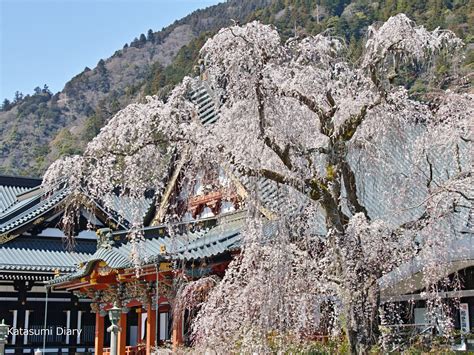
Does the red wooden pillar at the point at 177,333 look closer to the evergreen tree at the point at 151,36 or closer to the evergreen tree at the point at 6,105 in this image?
the evergreen tree at the point at 6,105

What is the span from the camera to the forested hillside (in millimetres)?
43219

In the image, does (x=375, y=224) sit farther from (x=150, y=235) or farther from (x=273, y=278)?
(x=150, y=235)

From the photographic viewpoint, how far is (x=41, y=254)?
2166 cm

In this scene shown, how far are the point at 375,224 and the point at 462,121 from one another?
163 cm

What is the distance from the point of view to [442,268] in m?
8.37

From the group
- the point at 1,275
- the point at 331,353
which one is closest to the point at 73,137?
the point at 1,275

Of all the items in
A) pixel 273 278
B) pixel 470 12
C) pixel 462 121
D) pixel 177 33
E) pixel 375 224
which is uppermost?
pixel 177 33

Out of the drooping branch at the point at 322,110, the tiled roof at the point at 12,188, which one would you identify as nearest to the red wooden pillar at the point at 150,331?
the drooping branch at the point at 322,110

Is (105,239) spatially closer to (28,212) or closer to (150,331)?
(150,331)

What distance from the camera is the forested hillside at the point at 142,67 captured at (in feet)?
142

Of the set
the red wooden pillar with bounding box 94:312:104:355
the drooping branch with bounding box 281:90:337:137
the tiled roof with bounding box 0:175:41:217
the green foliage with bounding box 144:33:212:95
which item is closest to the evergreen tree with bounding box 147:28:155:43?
the green foliage with bounding box 144:33:212:95

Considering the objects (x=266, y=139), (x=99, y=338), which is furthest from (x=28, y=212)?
(x=266, y=139)

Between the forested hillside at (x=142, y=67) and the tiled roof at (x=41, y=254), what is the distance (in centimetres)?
1527

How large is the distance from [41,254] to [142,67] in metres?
74.1
